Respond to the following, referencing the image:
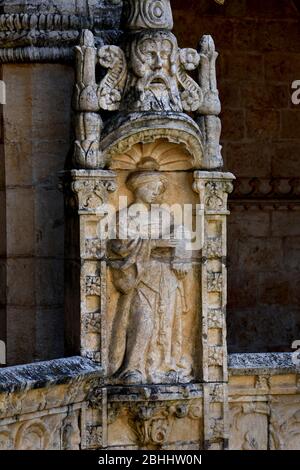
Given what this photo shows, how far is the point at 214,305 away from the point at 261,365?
0.56 metres

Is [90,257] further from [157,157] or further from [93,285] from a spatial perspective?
[157,157]

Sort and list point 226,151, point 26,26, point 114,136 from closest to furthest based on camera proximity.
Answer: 1. point 114,136
2. point 26,26
3. point 226,151

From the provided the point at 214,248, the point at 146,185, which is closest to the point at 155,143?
the point at 146,185

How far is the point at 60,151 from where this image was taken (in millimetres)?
13039

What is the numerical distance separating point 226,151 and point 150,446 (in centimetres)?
514

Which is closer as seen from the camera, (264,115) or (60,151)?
(60,151)

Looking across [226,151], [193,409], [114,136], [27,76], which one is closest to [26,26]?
[27,76]

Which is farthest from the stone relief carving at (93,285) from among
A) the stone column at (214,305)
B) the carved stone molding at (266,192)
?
the carved stone molding at (266,192)

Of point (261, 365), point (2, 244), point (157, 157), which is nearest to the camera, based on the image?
point (157, 157)

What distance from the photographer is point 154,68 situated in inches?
481

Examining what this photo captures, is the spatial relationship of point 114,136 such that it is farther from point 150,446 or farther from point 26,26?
point 150,446

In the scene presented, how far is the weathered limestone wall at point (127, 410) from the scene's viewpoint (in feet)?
37.6

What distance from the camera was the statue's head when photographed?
485 inches

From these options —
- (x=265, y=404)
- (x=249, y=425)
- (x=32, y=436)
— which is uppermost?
(x=265, y=404)
